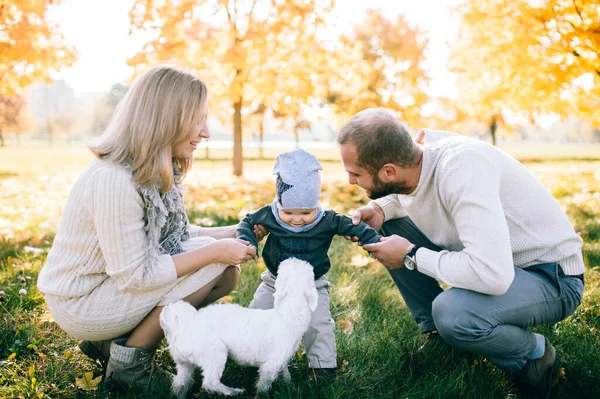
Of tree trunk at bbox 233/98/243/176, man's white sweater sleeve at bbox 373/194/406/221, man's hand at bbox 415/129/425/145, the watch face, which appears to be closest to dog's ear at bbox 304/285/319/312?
the watch face

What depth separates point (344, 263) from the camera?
14.1ft

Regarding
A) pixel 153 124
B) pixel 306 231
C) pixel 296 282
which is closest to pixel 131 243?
pixel 153 124

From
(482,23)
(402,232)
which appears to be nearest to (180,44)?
(482,23)

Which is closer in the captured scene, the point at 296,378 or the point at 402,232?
the point at 296,378

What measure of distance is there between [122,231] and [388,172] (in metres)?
1.37

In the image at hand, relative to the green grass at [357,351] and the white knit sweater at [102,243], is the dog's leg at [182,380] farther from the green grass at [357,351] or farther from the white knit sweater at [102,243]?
the white knit sweater at [102,243]

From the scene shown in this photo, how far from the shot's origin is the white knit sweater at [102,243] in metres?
2.24

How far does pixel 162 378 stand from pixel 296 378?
66 cm

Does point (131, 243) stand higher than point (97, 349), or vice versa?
point (131, 243)

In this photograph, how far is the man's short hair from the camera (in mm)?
2547

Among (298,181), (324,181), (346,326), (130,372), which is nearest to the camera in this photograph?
(130,372)

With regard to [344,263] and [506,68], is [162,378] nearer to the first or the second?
[344,263]

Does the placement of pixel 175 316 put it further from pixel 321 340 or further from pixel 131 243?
pixel 321 340

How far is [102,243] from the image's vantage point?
225cm
